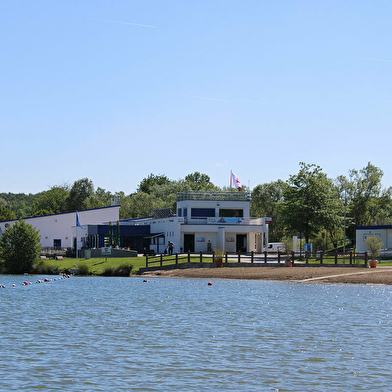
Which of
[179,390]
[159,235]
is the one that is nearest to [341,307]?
[179,390]

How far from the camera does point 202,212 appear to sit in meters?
76.3

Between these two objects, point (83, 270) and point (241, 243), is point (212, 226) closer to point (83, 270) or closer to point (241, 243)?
point (241, 243)

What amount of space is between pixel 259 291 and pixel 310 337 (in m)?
18.4

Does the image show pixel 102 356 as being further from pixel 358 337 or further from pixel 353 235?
pixel 353 235

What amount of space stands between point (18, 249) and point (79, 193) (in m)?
84.8

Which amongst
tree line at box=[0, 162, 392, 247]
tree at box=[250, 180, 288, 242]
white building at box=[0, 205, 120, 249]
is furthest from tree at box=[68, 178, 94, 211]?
white building at box=[0, 205, 120, 249]

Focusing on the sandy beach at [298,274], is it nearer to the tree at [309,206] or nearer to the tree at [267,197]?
the tree at [309,206]

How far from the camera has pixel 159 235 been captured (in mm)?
78312

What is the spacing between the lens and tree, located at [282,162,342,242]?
68688 mm

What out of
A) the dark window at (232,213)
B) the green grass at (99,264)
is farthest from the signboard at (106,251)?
the dark window at (232,213)

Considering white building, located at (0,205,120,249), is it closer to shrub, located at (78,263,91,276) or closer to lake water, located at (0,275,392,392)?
shrub, located at (78,263,91,276)

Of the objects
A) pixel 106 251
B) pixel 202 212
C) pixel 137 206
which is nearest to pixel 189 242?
pixel 202 212

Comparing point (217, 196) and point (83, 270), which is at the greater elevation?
point (217, 196)

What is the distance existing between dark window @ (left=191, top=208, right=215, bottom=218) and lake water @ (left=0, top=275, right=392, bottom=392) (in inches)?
1467
